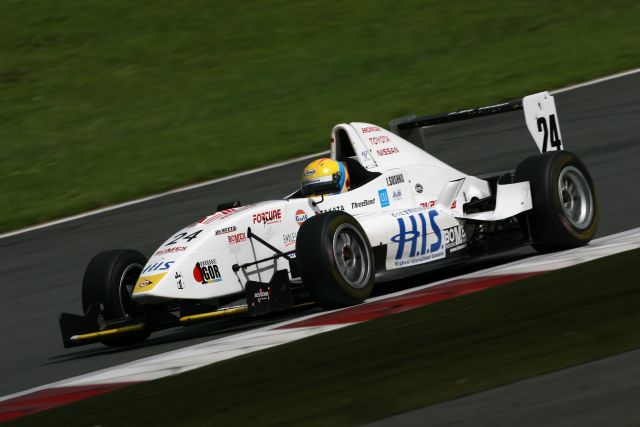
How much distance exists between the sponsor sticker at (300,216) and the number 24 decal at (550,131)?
105 inches

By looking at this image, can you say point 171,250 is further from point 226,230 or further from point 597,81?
point 597,81

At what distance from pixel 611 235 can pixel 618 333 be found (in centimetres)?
468

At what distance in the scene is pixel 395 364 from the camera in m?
5.89

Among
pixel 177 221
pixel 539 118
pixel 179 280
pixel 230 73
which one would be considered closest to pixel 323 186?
pixel 179 280

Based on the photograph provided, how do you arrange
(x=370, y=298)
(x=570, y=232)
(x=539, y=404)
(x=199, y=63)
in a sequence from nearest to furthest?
(x=539, y=404) < (x=370, y=298) < (x=570, y=232) < (x=199, y=63)

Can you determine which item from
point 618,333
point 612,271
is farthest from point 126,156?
point 618,333

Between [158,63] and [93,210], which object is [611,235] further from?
[158,63]

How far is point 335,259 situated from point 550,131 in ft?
10.8

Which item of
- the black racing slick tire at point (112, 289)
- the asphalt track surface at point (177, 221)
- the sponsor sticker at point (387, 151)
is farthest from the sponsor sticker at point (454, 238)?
the black racing slick tire at point (112, 289)

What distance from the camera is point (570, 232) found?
32.0ft

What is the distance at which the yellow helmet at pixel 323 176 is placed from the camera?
9281mm

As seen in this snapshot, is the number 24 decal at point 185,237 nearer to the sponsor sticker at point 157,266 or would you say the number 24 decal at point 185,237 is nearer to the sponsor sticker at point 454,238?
the sponsor sticker at point 157,266

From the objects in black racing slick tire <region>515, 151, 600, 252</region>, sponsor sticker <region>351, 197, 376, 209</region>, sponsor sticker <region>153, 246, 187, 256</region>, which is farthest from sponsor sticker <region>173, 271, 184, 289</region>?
black racing slick tire <region>515, 151, 600, 252</region>

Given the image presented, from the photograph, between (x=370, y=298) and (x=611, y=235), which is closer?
(x=370, y=298)
